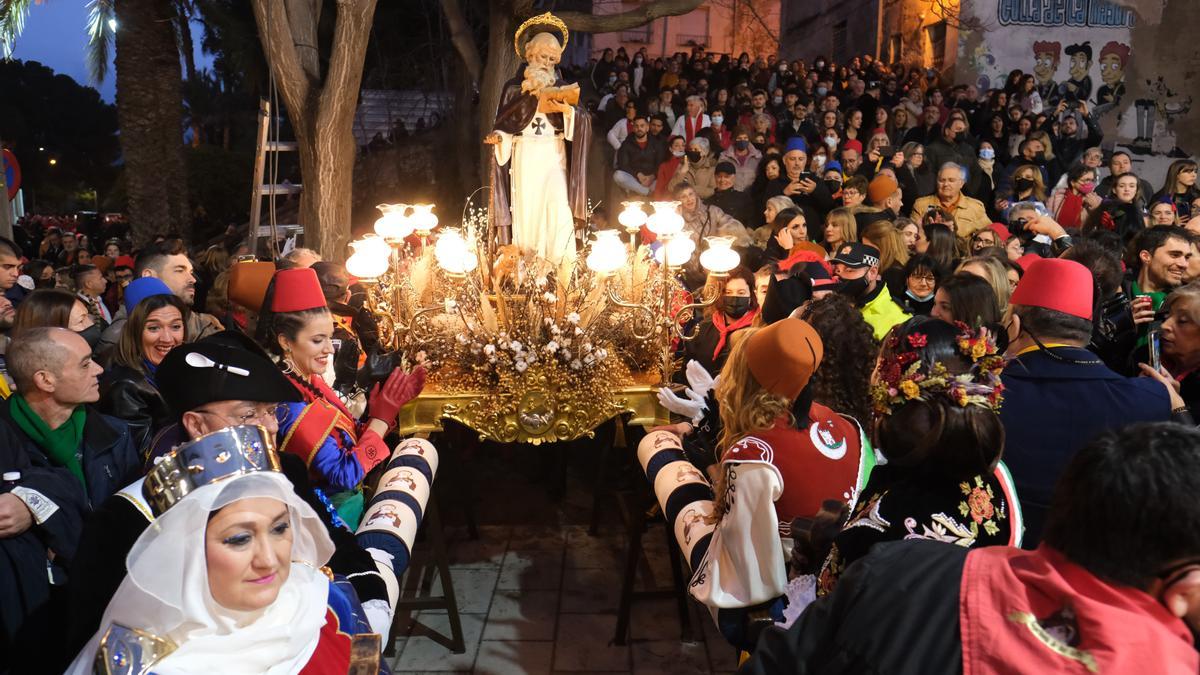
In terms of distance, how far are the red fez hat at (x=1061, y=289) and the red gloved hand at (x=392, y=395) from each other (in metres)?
2.49

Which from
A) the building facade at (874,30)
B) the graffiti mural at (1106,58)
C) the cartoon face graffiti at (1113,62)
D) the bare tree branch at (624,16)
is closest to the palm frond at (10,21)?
the bare tree branch at (624,16)

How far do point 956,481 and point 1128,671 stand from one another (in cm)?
89

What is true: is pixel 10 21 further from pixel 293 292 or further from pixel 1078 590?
pixel 1078 590

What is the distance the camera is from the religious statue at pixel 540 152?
5.70 metres

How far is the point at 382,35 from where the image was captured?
15.8 metres

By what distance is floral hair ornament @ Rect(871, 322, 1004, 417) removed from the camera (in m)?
1.93

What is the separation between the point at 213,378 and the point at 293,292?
98 centimetres

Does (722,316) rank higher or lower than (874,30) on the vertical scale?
lower

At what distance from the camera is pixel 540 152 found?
233 inches

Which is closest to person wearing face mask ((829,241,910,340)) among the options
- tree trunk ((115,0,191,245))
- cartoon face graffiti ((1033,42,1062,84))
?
tree trunk ((115,0,191,245))

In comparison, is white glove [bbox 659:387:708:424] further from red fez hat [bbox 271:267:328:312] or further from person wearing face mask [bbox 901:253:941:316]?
person wearing face mask [bbox 901:253:941:316]

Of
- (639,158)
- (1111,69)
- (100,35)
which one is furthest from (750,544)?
(1111,69)

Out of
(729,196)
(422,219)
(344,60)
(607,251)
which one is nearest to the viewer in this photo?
(607,251)

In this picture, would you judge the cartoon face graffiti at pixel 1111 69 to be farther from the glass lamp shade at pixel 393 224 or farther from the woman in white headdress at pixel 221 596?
the woman in white headdress at pixel 221 596
